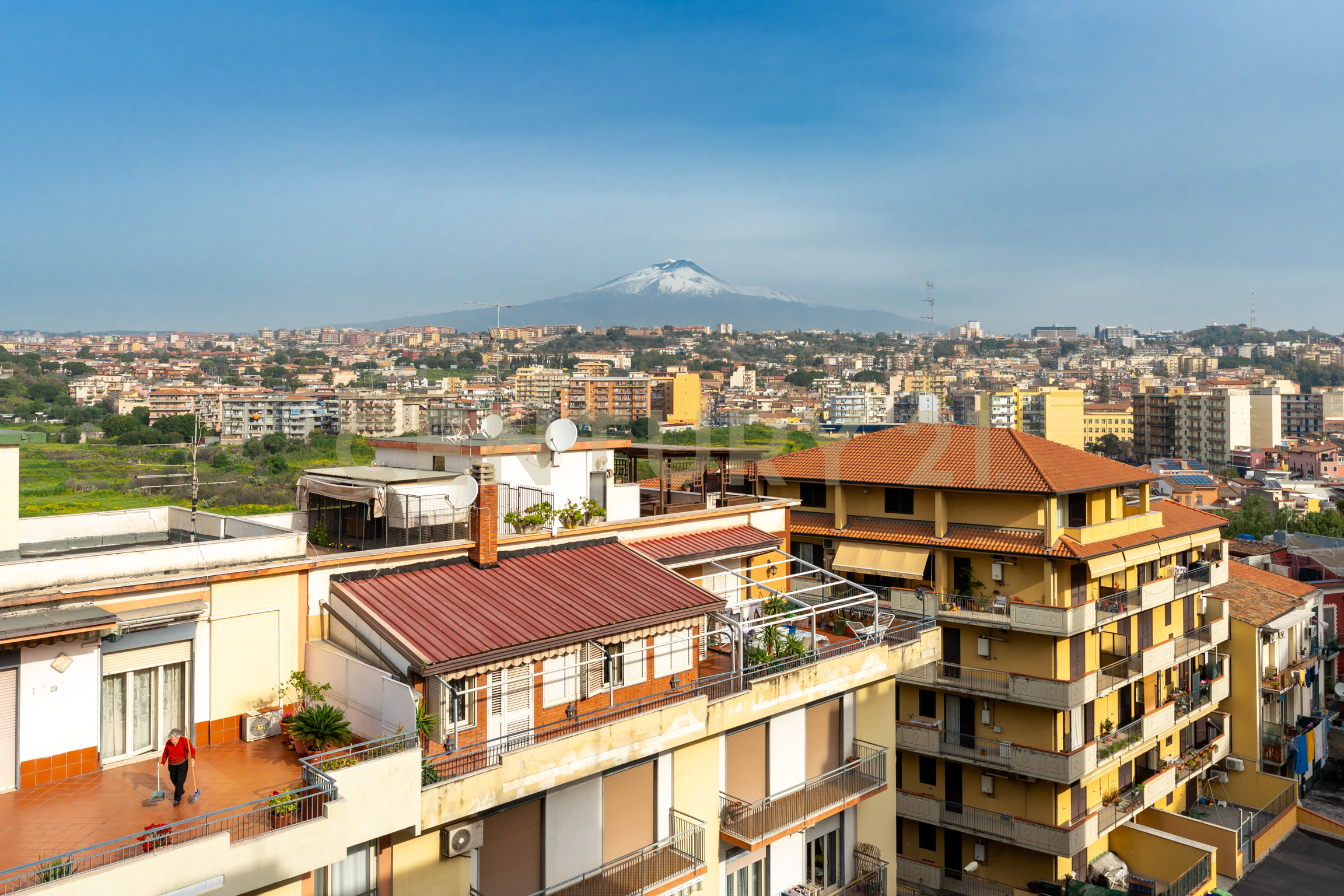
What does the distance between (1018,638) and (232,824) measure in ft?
59.1

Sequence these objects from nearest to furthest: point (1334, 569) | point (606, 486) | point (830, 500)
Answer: point (606, 486) → point (830, 500) → point (1334, 569)

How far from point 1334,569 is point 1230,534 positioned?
22034 millimetres

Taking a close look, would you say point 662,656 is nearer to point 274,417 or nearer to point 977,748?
point 977,748

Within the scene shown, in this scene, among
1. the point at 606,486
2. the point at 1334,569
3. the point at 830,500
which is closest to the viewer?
the point at 606,486

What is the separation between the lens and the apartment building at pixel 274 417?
5450cm

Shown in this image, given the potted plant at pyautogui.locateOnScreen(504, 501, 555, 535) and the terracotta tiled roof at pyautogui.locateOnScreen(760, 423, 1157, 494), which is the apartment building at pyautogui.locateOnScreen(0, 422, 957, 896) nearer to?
the potted plant at pyautogui.locateOnScreen(504, 501, 555, 535)

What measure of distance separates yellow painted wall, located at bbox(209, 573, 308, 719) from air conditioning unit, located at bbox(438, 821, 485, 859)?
250 centimetres

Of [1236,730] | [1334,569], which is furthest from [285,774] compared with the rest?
[1334,569]

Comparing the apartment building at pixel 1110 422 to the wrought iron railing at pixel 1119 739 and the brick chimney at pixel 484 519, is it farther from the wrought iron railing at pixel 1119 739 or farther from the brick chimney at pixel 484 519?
the brick chimney at pixel 484 519

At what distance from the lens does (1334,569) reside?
1551 inches

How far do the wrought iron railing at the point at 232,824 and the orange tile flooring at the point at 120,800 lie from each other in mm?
231

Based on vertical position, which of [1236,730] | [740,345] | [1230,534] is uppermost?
[740,345]

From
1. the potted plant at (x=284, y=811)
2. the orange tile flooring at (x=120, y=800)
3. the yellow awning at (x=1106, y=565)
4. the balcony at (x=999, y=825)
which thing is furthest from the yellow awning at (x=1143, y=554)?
the potted plant at (x=284, y=811)

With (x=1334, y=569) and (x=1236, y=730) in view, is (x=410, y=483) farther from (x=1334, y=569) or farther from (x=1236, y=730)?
(x=1334, y=569)
